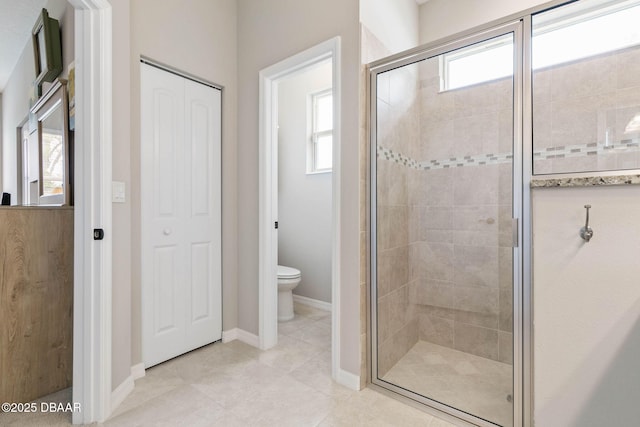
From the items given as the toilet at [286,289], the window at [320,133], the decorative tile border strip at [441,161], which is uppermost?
the window at [320,133]

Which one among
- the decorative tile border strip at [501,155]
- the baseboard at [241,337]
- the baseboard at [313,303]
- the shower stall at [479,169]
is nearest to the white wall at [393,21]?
the shower stall at [479,169]

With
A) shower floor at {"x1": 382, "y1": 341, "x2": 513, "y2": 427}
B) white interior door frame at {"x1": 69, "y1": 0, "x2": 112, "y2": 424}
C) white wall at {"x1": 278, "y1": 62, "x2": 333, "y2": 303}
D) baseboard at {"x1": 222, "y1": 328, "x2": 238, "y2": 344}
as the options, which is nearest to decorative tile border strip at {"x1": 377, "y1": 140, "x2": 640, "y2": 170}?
shower floor at {"x1": 382, "y1": 341, "x2": 513, "y2": 427}

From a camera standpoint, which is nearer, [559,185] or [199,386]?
[559,185]

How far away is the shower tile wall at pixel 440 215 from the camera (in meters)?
1.91

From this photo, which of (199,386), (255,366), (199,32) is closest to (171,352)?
(199,386)

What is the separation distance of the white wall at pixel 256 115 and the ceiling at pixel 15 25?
1.92m

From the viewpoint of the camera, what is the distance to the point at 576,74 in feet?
5.75

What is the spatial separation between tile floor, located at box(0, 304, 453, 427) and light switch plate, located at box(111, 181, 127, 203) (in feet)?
3.59

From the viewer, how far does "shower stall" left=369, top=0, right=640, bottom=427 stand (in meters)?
1.38

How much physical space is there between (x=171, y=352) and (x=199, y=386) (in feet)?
1.45

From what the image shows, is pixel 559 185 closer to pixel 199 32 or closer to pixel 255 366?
pixel 255 366

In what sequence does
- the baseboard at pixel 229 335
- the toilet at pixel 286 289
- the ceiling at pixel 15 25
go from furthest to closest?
the toilet at pixel 286 289 → the ceiling at pixel 15 25 → the baseboard at pixel 229 335

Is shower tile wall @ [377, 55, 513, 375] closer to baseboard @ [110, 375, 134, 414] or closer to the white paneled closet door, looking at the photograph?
the white paneled closet door

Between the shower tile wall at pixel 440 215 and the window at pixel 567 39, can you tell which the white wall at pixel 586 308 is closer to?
the shower tile wall at pixel 440 215
